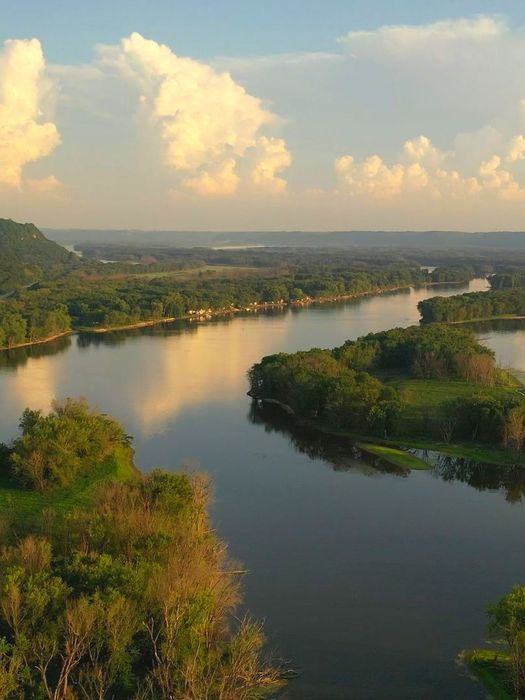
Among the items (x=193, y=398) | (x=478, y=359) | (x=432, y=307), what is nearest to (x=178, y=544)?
(x=193, y=398)

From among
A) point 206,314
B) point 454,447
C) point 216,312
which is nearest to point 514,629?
point 454,447

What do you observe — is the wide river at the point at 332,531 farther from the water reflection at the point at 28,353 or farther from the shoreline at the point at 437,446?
the water reflection at the point at 28,353

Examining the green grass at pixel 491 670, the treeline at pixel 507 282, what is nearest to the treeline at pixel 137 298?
the treeline at pixel 507 282

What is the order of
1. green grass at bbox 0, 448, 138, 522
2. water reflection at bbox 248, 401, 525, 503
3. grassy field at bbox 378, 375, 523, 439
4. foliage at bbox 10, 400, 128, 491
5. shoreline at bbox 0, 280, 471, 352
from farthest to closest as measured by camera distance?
shoreline at bbox 0, 280, 471, 352
grassy field at bbox 378, 375, 523, 439
water reflection at bbox 248, 401, 525, 503
foliage at bbox 10, 400, 128, 491
green grass at bbox 0, 448, 138, 522

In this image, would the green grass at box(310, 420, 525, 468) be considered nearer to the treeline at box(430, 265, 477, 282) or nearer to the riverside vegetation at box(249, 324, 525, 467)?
the riverside vegetation at box(249, 324, 525, 467)

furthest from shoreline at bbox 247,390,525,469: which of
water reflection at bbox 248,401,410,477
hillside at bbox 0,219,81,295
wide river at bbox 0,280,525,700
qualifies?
hillside at bbox 0,219,81,295

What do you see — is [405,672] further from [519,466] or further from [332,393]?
[332,393]
